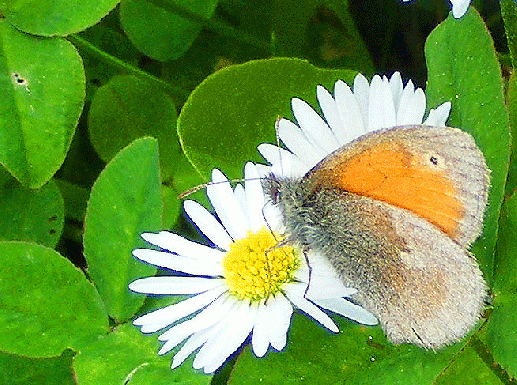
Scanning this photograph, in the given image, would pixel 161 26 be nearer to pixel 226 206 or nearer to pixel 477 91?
pixel 226 206

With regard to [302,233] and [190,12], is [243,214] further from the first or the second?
[190,12]

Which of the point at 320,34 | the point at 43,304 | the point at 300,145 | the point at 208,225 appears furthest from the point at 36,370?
the point at 320,34

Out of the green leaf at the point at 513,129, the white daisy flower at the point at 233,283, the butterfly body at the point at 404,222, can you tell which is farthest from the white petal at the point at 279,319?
the green leaf at the point at 513,129

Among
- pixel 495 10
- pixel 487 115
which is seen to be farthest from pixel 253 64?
pixel 495 10

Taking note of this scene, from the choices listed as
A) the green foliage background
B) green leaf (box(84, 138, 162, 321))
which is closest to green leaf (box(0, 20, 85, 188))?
the green foliage background

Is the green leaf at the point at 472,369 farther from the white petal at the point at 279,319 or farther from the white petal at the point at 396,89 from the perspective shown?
the white petal at the point at 396,89
